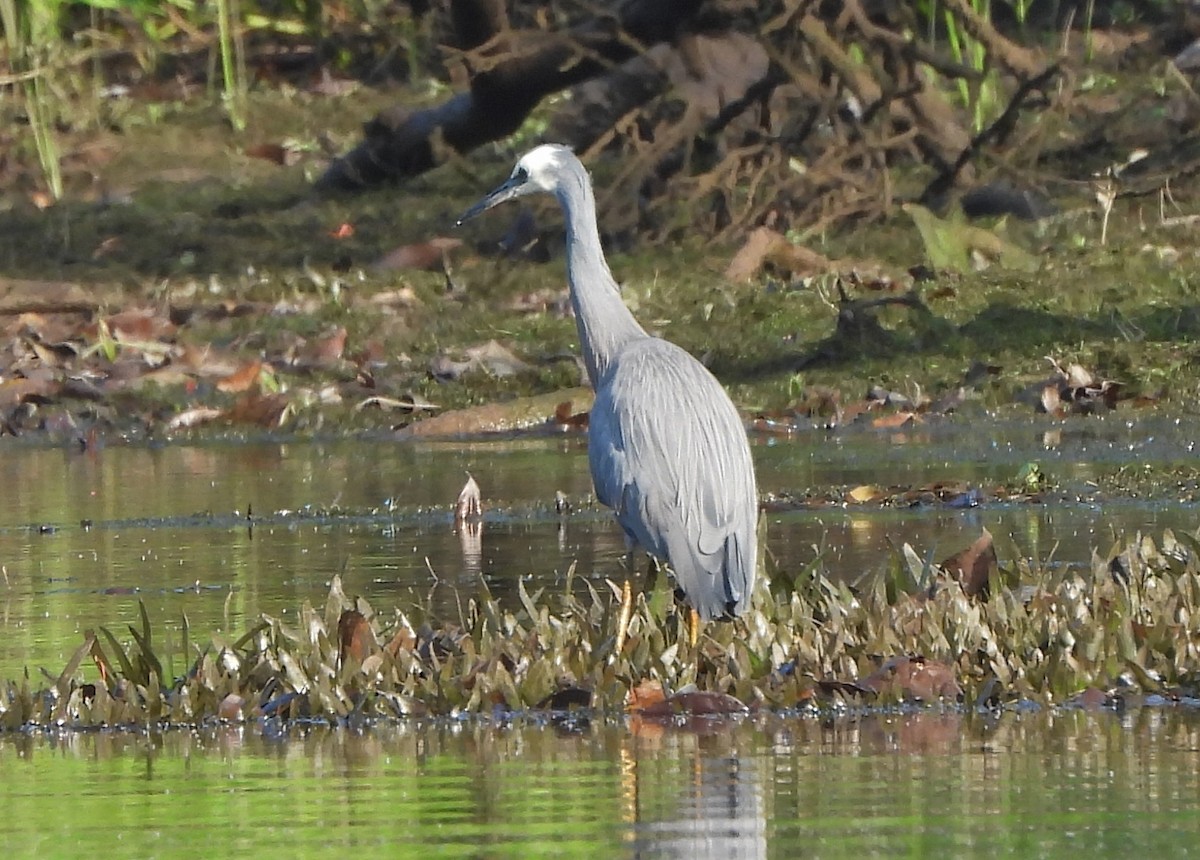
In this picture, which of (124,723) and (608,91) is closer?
(124,723)

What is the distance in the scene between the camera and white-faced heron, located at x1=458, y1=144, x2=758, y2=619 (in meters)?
7.55

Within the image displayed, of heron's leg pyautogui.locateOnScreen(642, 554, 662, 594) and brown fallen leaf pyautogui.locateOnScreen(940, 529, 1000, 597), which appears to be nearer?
brown fallen leaf pyautogui.locateOnScreen(940, 529, 1000, 597)

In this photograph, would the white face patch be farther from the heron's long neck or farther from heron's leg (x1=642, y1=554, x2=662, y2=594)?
heron's leg (x1=642, y1=554, x2=662, y2=594)

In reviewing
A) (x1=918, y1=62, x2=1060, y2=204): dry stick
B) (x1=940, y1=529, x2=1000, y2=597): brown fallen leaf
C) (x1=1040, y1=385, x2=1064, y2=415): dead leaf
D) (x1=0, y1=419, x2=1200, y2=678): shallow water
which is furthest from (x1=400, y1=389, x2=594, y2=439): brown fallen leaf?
(x1=940, y1=529, x2=1000, y2=597): brown fallen leaf

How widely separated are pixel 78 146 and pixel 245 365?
590 centimetres

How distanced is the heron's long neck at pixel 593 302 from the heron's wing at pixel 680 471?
42cm

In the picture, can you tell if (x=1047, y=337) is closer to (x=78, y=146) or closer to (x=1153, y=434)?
(x=1153, y=434)

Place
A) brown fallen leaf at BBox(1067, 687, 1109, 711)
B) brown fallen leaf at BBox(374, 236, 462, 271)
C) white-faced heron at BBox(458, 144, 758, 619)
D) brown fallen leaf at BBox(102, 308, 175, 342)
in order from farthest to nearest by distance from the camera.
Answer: brown fallen leaf at BBox(374, 236, 462, 271) → brown fallen leaf at BBox(102, 308, 175, 342) → white-faced heron at BBox(458, 144, 758, 619) → brown fallen leaf at BBox(1067, 687, 1109, 711)

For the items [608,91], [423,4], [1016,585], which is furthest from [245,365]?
[1016,585]

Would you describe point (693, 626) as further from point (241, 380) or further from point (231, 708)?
point (241, 380)

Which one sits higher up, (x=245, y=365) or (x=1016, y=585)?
(x=245, y=365)

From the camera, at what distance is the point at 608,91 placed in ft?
59.1

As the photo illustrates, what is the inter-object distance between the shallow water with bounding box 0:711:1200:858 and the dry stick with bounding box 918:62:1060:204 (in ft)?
31.3

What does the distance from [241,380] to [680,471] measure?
731 cm
